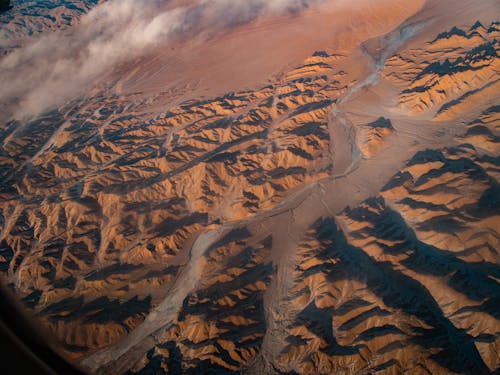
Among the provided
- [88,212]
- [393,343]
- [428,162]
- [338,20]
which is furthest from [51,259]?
[338,20]

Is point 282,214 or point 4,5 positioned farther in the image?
point 282,214

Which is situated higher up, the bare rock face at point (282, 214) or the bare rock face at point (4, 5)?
Result: the bare rock face at point (4, 5)

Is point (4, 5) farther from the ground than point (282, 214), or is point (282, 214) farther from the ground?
point (4, 5)

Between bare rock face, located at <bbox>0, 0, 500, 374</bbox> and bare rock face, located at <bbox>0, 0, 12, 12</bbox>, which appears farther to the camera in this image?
bare rock face, located at <bbox>0, 0, 500, 374</bbox>

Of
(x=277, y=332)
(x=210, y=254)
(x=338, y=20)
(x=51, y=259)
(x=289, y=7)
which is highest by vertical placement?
(x=289, y=7)

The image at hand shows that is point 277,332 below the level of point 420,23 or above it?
below

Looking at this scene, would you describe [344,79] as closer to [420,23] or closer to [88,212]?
[420,23]

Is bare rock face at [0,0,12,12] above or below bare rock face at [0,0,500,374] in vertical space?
above

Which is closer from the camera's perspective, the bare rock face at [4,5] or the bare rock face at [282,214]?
the bare rock face at [4,5]
